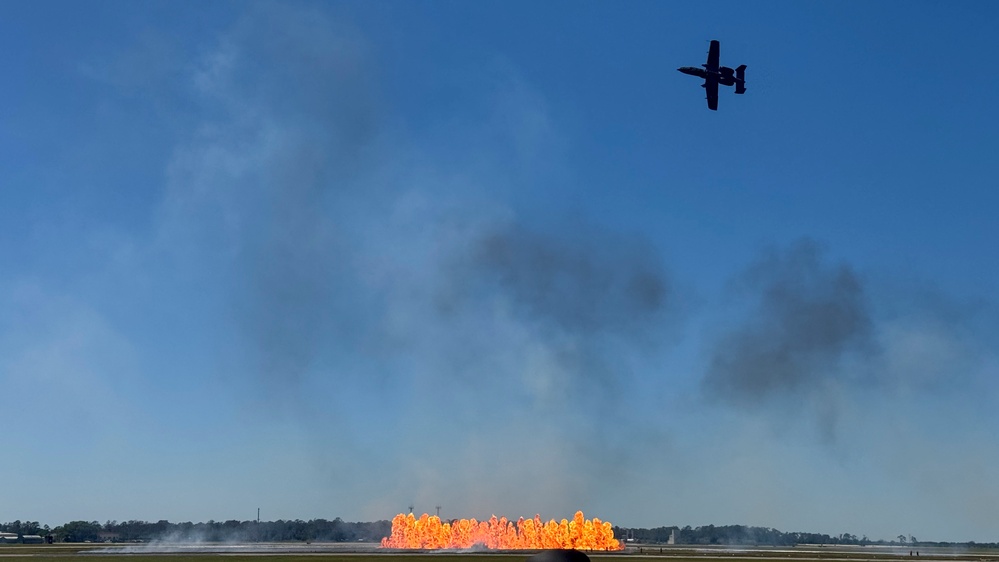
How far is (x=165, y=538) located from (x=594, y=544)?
4096 inches

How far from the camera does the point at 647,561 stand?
102250 mm

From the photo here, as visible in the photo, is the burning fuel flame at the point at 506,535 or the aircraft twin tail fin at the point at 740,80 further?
the burning fuel flame at the point at 506,535

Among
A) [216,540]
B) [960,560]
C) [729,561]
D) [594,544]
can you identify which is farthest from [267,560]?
[216,540]

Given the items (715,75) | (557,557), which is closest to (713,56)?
(715,75)

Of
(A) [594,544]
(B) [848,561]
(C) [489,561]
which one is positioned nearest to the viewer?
(C) [489,561]

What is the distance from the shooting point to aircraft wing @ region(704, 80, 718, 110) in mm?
71875

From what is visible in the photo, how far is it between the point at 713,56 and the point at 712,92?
342 centimetres

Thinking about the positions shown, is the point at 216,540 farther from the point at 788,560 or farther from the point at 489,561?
the point at 788,560

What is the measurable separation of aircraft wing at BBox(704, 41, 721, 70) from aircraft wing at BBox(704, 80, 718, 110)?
1312 mm

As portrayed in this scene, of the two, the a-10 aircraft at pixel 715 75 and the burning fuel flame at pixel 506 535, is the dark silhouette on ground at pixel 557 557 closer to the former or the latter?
the a-10 aircraft at pixel 715 75

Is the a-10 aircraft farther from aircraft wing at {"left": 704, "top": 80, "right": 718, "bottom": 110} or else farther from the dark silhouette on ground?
the dark silhouette on ground

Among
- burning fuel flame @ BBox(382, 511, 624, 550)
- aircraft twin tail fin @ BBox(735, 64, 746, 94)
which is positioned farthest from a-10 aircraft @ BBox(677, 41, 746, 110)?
burning fuel flame @ BBox(382, 511, 624, 550)

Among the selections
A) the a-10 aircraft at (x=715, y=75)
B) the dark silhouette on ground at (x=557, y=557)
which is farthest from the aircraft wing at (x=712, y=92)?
the dark silhouette on ground at (x=557, y=557)

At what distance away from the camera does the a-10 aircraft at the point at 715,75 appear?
7269cm
